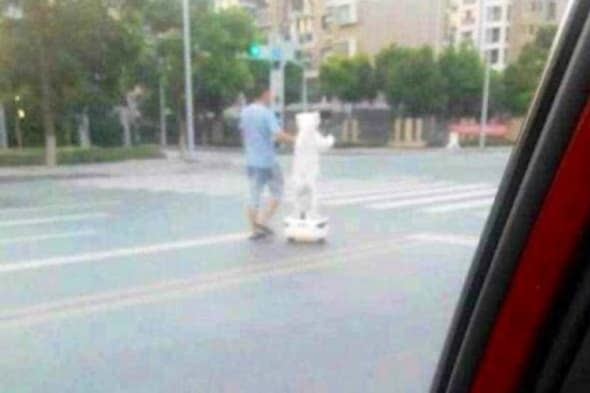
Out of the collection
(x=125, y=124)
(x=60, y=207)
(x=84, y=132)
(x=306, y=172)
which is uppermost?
(x=125, y=124)

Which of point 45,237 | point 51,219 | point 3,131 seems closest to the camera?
point 45,237

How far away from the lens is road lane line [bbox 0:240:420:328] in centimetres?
399

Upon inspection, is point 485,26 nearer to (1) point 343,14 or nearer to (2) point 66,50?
(1) point 343,14

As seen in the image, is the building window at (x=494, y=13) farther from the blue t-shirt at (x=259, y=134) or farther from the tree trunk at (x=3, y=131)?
the tree trunk at (x=3, y=131)

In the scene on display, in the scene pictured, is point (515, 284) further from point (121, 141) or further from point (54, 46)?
point (54, 46)

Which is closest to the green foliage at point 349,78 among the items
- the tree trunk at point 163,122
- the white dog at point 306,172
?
the white dog at point 306,172

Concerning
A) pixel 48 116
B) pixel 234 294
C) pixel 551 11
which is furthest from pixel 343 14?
pixel 48 116

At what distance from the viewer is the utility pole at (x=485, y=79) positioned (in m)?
1.46

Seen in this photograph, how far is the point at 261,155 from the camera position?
5969 millimetres

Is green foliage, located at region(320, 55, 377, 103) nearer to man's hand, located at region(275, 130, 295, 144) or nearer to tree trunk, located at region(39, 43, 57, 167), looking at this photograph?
man's hand, located at region(275, 130, 295, 144)

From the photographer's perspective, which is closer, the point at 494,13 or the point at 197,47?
the point at 494,13

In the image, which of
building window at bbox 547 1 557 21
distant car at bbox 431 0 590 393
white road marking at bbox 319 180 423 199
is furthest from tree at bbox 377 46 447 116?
white road marking at bbox 319 180 423 199

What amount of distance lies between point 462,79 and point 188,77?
10124 millimetres

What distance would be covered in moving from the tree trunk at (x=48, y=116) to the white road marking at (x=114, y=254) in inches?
327
